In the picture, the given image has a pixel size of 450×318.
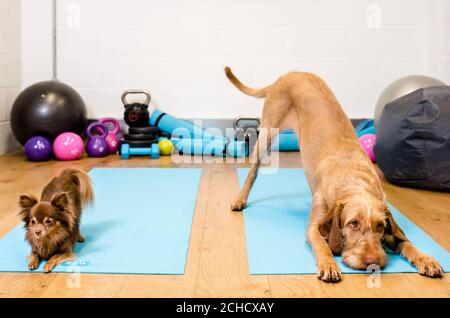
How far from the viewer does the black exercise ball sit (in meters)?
4.48

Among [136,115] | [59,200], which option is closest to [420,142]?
[59,200]

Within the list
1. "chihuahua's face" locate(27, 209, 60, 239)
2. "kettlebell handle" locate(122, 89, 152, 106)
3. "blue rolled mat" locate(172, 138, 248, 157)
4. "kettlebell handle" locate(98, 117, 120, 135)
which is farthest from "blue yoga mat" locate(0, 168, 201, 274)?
"kettlebell handle" locate(122, 89, 152, 106)

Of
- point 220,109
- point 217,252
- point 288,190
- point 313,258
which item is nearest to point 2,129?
point 220,109

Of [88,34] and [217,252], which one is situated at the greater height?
[88,34]

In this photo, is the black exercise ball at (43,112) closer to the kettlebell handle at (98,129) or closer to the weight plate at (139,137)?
the kettlebell handle at (98,129)

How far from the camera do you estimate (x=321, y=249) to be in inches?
81.9

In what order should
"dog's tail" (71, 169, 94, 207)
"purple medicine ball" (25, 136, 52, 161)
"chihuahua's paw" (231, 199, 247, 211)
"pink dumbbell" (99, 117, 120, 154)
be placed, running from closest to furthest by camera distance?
"dog's tail" (71, 169, 94, 207) → "chihuahua's paw" (231, 199, 247, 211) → "purple medicine ball" (25, 136, 52, 161) → "pink dumbbell" (99, 117, 120, 154)

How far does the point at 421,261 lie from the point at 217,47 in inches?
144

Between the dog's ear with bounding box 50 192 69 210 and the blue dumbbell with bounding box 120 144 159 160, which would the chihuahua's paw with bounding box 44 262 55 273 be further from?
the blue dumbbell with bounding box 120 144 159 160

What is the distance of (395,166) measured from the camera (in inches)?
138

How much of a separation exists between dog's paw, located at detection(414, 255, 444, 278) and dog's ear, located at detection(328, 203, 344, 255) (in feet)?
0.98

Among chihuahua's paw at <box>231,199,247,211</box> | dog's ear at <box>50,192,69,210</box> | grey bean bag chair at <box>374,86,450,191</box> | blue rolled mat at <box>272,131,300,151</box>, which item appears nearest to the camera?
dog's ear at <box>50,192,69,210</box>
